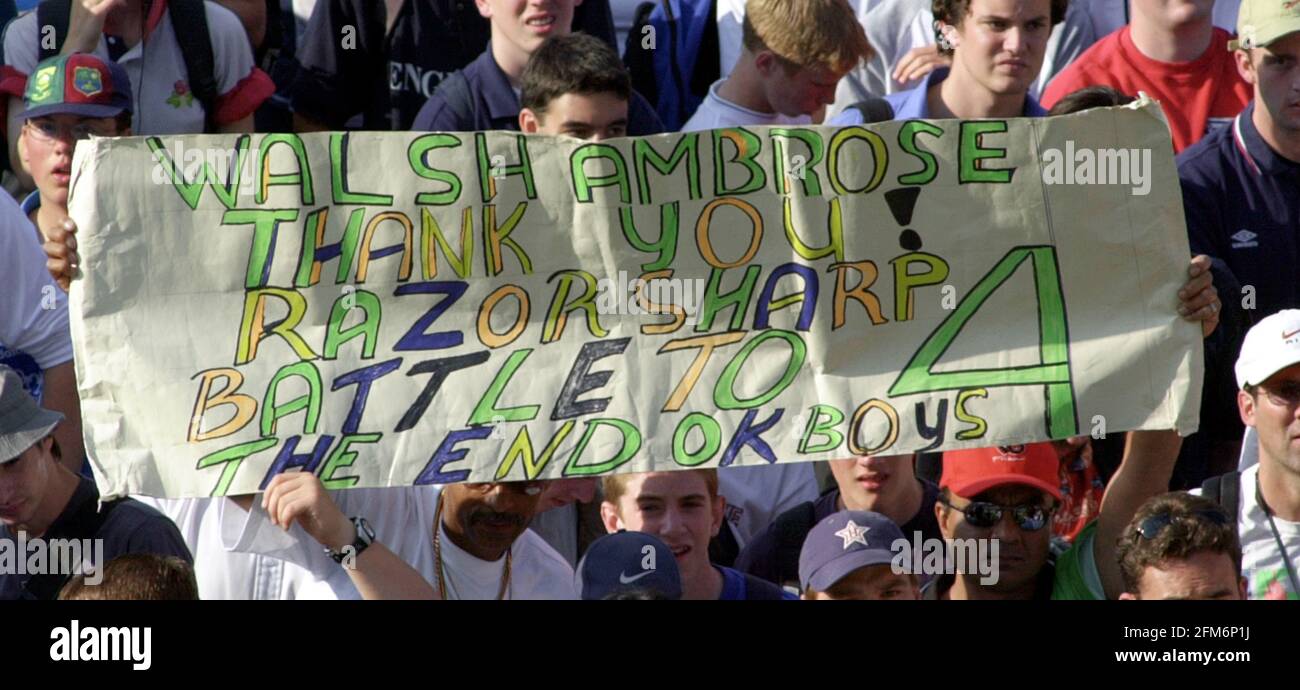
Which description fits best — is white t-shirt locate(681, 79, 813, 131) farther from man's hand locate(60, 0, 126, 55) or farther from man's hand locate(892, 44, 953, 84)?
man's hand locate(60, 0, 126, 55)

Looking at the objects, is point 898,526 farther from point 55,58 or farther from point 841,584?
point 55,58

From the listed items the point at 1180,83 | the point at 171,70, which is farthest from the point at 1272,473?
the point at 171,70

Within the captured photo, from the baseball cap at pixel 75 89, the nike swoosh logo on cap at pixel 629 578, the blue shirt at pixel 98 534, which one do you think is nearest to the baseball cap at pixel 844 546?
the nike swoosh logo on cap at pixel 629 578

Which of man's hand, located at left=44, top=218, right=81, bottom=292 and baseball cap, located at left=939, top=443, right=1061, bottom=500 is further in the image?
baseball cap, located at left=939, top=443, right=1061, bottom=500

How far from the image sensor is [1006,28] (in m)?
6.86

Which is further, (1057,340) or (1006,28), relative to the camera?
(1006,28)

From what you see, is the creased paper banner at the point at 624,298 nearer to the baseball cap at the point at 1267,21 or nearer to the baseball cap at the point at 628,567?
the baseball cap at the point at 628,567

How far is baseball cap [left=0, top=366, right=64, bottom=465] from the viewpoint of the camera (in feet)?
18.4

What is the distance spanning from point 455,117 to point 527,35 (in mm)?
431

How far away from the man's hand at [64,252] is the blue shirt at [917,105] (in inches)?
101

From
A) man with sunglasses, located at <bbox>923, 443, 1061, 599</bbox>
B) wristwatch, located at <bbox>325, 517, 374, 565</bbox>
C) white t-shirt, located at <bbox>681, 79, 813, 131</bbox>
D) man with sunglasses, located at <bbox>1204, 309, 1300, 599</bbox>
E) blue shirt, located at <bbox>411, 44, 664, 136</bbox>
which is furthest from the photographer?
white t-shirt, located at <bbox>681, 79, 813, 131</bbox>

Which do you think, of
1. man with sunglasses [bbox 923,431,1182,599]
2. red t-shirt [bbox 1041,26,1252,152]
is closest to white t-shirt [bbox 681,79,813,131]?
red t-shirt [bbox 1041,26,1252,152]

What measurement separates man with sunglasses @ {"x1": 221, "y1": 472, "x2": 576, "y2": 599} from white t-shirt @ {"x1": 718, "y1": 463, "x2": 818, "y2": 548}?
0.85 metres
